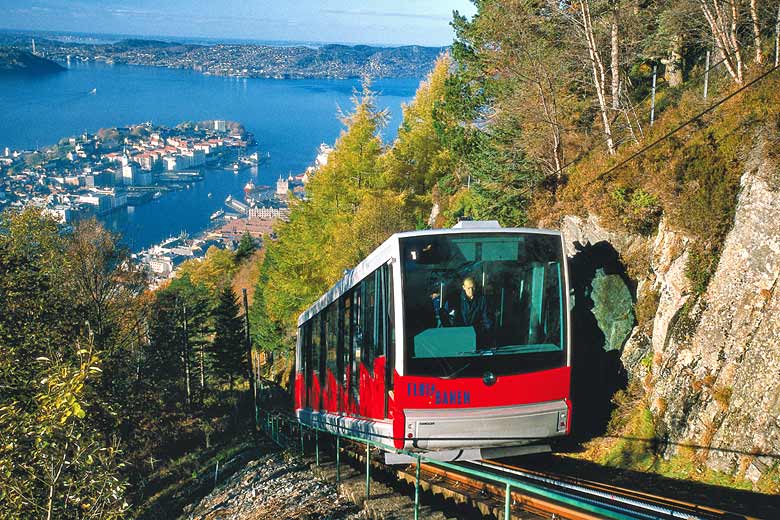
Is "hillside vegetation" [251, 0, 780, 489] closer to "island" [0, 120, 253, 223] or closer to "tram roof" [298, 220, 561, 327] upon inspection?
"tram roof" [298, 220, 561, 327]

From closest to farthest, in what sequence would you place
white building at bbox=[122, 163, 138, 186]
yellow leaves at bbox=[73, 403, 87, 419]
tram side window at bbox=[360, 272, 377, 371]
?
1. yellow leaves at bbox=[73, 403, 87, 419]
2. tram side window at bbox=[360, 272, 377, 371]
3. white building at bbox=[122, 163, 138, 186]

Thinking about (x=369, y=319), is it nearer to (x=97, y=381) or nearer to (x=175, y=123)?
(x=97, y=381)

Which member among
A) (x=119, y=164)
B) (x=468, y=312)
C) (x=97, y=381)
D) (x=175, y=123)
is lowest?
(x=97, y=381)

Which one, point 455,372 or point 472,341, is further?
point 472,341

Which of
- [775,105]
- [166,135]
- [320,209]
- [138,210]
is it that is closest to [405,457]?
[775,105]

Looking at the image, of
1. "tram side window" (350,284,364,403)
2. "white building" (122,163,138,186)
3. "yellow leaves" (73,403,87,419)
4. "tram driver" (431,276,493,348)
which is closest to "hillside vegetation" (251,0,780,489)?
"tram driver" (431,276,493,348)

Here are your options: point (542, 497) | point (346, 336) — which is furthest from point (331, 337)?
point (542, 497)

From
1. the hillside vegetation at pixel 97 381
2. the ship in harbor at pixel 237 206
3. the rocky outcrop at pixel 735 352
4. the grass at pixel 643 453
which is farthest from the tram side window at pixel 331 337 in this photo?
the ship in harbor at pixel 237 206
